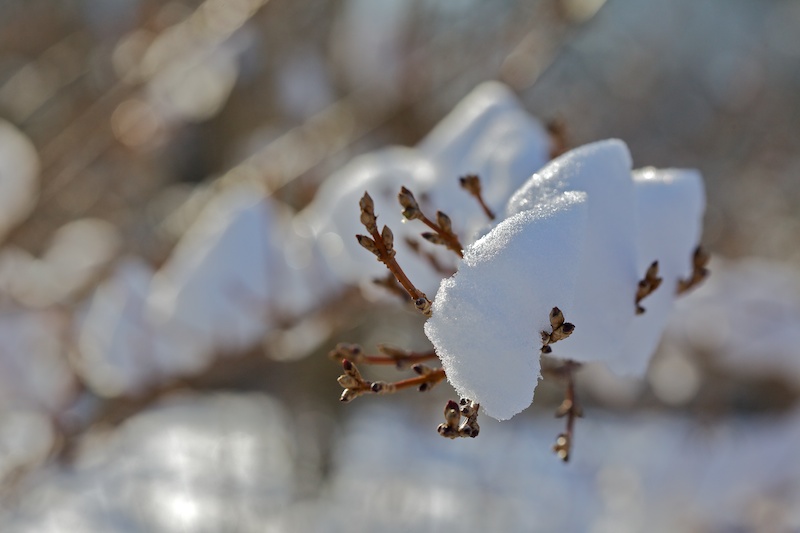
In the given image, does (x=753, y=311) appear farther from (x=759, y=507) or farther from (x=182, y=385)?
(x=182, y=385)

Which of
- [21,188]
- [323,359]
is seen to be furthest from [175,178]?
[21,188]

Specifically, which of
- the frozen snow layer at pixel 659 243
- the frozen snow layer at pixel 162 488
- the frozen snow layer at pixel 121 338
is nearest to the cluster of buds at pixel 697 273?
the frozen snow layer at pixel 659 243

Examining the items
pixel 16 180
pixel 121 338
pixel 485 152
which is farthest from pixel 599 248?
pixel 16 180

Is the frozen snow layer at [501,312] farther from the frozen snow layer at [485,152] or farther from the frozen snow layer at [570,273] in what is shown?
the frozen snow layer at [485,152]

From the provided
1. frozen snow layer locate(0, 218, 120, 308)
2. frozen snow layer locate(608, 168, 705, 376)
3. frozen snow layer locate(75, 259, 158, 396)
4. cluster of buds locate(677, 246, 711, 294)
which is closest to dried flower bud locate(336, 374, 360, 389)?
frozen snow layer locate(608, 168, 705, 376)

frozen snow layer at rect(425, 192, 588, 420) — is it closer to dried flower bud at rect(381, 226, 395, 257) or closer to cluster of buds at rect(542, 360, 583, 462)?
dried flower bud at rect(381, 226, 395, 257)
